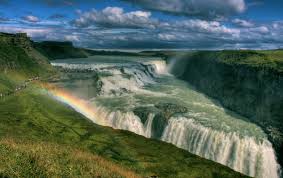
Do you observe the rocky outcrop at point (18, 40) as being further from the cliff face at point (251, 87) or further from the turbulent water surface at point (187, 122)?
the cliff face at point (251, 87)

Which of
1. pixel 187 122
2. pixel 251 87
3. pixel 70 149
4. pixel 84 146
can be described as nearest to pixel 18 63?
pixel 251 87

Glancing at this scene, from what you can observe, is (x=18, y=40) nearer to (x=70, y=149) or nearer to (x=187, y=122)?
(x=187, y=122)

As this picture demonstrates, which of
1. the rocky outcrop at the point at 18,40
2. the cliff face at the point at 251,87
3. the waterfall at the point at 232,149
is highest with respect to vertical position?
the rocky outcrop at the point at 18,40

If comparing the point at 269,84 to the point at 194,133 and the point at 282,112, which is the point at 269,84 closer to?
the point at 282,112

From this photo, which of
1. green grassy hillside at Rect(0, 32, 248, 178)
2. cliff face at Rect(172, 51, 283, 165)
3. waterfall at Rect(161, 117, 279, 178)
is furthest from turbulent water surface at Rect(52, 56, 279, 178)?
green grassy hillside at Rect(0, 32, 248, 178)

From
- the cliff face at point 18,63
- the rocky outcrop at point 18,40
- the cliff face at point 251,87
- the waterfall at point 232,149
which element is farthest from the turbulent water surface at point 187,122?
the rocky outcrop at point 18,40

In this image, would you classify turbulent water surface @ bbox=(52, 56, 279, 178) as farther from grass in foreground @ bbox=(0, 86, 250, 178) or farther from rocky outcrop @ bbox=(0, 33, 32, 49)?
rocky outcrop @ bbox=(0, 33, 32, 49)
